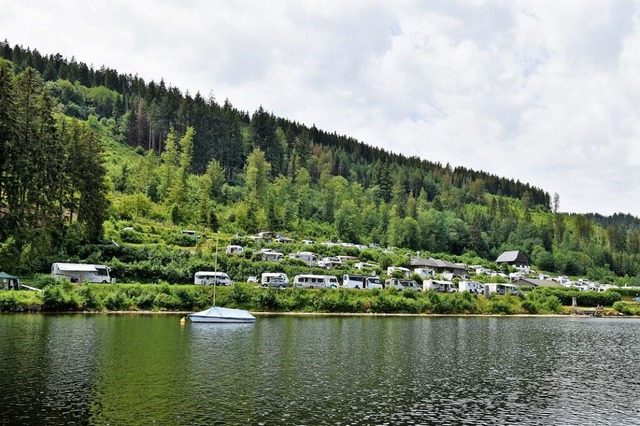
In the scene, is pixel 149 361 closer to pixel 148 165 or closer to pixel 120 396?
pixel 120 396

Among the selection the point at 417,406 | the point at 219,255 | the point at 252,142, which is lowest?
the point at 417,406

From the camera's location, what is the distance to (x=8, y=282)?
2222 inches

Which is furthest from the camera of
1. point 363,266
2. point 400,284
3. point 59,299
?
point 363,266

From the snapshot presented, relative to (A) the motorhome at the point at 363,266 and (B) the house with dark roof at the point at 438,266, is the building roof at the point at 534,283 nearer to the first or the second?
(B) the house with dark roof at the point at 438,266

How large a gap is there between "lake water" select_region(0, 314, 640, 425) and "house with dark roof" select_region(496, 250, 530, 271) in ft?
339

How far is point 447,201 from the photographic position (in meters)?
187

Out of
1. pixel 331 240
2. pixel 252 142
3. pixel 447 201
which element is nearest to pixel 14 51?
pixel 252 142

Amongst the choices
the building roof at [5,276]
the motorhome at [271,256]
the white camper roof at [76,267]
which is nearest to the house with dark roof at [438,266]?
the motorhome at [271,256]

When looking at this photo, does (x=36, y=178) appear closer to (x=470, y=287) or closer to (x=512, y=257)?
(x=470, y=287)

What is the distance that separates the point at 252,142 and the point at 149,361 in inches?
5465

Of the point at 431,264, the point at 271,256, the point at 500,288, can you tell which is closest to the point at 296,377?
the point at 271,256

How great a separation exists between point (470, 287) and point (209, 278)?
162 ft

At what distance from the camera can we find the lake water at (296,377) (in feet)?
68.7

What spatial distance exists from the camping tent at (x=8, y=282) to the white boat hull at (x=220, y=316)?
2007 cm
